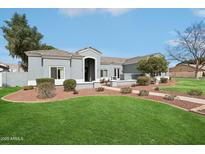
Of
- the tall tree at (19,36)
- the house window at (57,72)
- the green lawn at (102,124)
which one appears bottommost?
the green lawn at (102,124)

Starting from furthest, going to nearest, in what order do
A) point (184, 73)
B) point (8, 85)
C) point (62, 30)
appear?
point (184, 73) < point (8, 85) < point (62, 30)

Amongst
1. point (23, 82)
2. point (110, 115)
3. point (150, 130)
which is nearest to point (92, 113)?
point (110, 115)

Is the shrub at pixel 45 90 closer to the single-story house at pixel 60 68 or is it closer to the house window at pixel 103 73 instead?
the single-story house at pixel 60 68

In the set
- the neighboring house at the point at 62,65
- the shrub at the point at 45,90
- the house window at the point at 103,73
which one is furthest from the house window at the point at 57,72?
the house window at the point at 103,73

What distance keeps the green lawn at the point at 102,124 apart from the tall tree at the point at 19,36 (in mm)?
24156

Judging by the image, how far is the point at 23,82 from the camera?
66.2 ft

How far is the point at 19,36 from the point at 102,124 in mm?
28633

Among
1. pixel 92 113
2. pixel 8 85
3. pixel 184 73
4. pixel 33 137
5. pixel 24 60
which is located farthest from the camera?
pixel 184 73

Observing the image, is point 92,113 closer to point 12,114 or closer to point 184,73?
point 12,114

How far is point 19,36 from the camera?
92.0 feet

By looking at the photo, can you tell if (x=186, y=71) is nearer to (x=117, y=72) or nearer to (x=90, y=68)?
(x=117, y=72)

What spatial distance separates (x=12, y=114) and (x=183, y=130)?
7.44m

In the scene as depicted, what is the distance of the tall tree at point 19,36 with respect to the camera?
91.2 feet

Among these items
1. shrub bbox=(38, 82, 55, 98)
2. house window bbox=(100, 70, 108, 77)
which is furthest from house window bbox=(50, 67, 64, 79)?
house window bbox=(100, 70, 108, 77)
